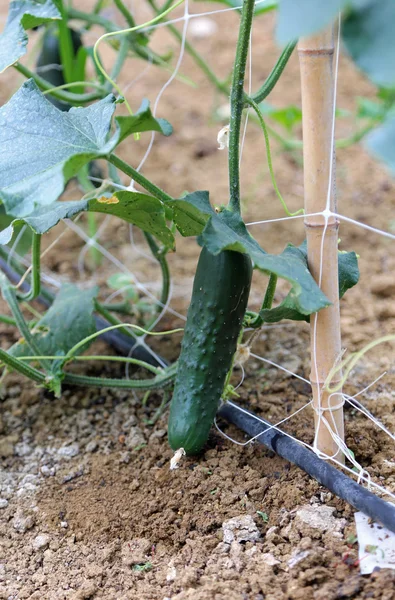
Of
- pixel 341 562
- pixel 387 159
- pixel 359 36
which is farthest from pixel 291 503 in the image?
pixel 359 36

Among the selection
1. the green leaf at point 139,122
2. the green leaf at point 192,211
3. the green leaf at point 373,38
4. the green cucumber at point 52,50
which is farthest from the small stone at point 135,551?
the green cucumber at point 52,50

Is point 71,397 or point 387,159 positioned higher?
point 387,159

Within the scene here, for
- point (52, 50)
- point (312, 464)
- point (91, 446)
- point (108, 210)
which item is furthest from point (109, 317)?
point (52, 50)

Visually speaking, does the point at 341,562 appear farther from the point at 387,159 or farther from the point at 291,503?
the point at 387,159

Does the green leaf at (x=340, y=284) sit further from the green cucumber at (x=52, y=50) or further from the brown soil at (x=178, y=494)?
the green cucumber at (x=52, y=50)

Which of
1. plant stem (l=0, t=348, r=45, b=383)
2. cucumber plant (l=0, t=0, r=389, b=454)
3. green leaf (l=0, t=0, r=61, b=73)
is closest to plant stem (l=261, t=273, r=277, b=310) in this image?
cucumber plant (l=0, t=0, r=389, b=454)

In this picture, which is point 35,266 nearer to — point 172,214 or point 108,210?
point 108,210

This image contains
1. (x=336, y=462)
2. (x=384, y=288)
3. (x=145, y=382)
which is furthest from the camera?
(x=384, y=288)
